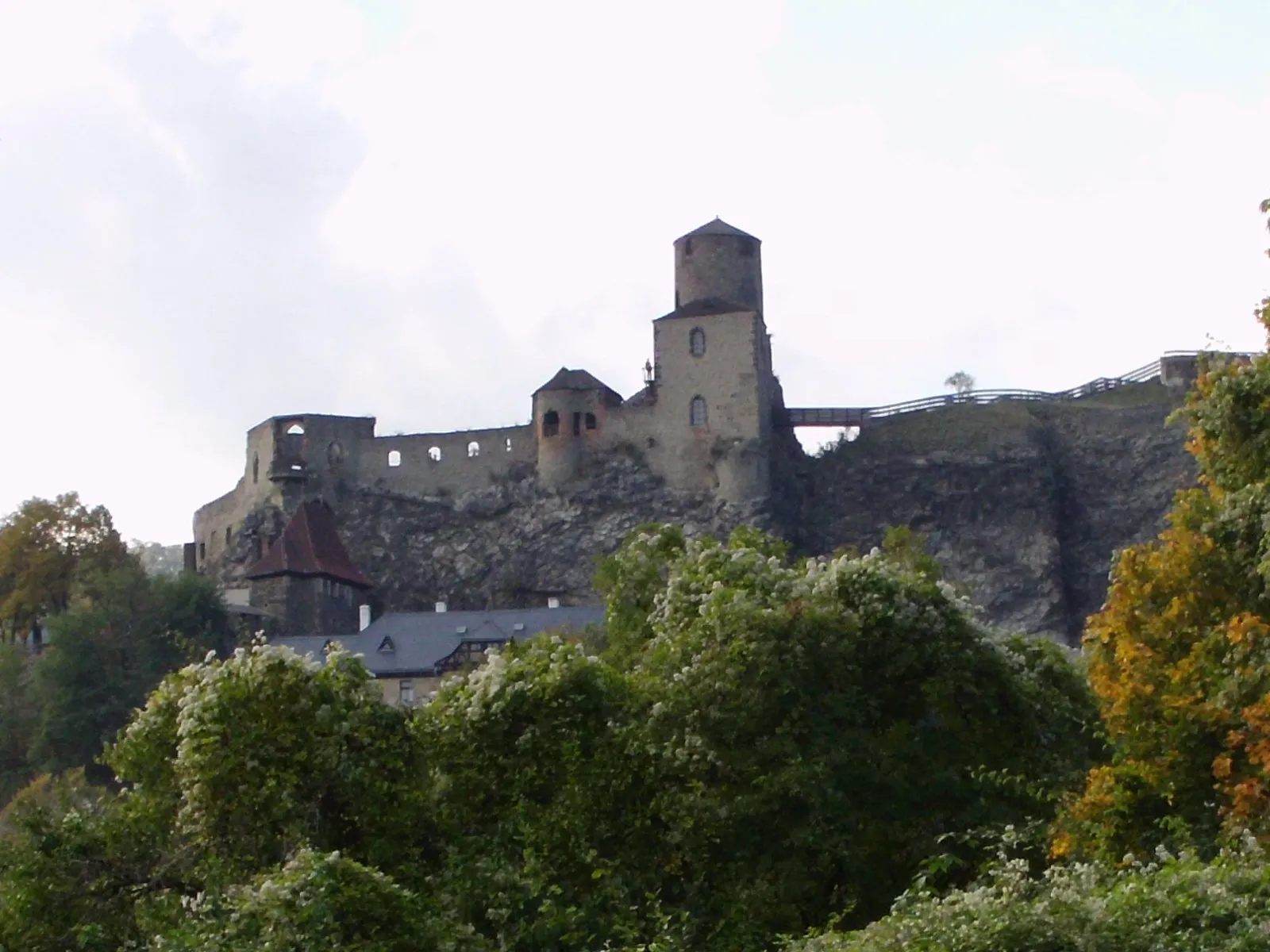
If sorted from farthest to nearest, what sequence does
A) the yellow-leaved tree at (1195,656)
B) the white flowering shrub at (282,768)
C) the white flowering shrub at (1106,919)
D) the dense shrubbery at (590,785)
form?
the white flowering shrub at (282,768) → the dense shrubbery at (590,785) → the yellow-leaved tree at (1195,656) → the white flowering shrub at (1106,919)

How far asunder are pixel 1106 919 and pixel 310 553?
72.4m

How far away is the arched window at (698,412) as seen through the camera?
88.8m

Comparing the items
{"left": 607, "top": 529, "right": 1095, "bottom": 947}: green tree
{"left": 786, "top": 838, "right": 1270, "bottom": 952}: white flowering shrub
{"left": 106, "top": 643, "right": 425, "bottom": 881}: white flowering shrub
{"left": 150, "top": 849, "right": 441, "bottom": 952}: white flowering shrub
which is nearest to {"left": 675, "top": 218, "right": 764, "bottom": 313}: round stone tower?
{"left": 607, "top": 529, "right": 1095, "bottom": 947}: green tree

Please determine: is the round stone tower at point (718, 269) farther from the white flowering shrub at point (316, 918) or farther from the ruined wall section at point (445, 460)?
the white flowering shrub at point (316, 918)

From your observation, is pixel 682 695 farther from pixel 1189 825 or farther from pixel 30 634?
pixel 30 634

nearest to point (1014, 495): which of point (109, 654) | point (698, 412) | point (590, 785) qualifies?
point (698, 412)

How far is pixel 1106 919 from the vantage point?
18656 millimetres

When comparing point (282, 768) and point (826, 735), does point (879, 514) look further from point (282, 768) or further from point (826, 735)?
point (282, 768)

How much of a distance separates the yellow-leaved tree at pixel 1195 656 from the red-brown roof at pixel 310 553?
64.4 metres

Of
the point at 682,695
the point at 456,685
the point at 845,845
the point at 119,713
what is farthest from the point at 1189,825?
the point at 119,713

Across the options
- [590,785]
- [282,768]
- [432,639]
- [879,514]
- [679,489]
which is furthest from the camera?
[879,514]

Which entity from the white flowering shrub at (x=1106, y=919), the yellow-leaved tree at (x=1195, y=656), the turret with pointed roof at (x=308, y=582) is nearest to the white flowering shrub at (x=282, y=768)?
the yellow-leaved tree at (x=1195, y=656)

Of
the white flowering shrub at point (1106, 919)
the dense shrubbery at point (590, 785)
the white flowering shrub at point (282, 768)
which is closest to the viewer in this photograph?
the white flowering shrub at point (1106, 919)

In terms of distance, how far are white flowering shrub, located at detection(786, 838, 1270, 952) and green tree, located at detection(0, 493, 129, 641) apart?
244ft
